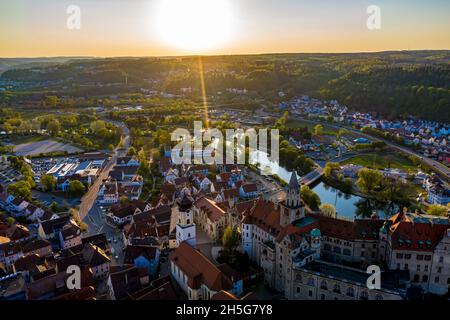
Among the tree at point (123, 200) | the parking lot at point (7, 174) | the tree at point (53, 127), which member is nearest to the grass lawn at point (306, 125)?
the tree at point (53, 127)

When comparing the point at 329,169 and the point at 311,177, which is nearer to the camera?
the point at 311,177

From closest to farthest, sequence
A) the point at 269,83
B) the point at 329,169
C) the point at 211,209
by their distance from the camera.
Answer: the point at 211,209 → the point at 329,169 → the point at 269,83

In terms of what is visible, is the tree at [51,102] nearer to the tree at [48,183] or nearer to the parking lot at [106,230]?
the tree at [48,183]

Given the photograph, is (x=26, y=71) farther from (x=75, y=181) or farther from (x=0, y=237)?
(x=0, y=237)

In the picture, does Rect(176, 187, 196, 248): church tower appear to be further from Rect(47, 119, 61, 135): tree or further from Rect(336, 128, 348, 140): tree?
Rect(47, 119, 61, 135): tree

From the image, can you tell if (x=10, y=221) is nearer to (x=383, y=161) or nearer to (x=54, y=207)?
(x=54, y=207)

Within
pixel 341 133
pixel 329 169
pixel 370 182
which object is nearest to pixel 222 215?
pixel 370 182
